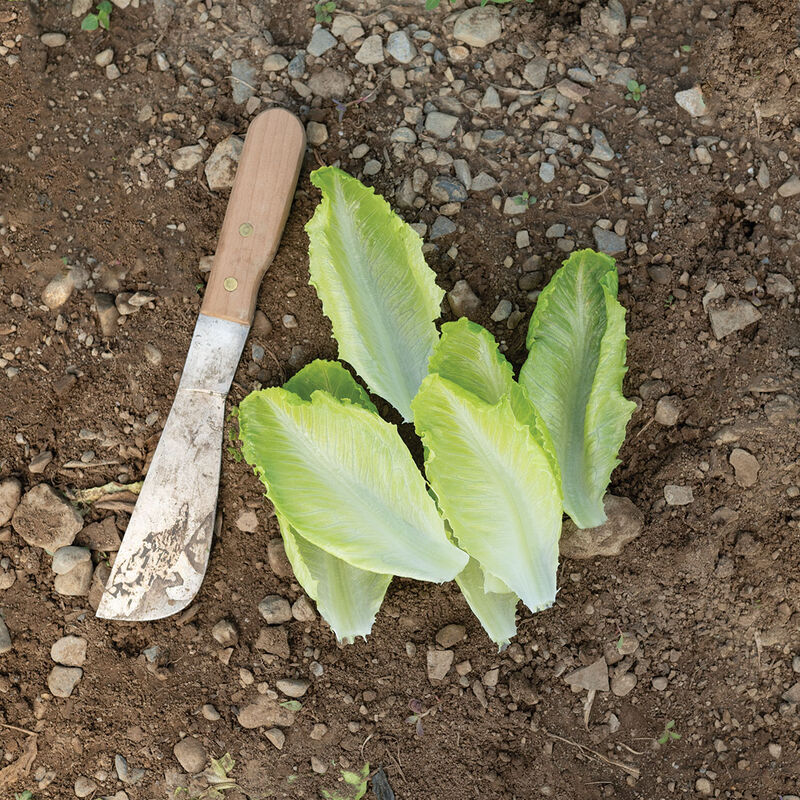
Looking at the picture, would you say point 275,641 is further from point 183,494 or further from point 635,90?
point 635,90

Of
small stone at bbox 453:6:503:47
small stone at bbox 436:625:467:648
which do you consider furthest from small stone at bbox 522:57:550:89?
small stone at bbox 436:625:467:648

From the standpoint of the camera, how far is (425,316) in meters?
2.50

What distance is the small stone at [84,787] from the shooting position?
269 cm

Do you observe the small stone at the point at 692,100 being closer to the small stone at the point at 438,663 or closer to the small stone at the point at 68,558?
the small stone at the point at 438,663

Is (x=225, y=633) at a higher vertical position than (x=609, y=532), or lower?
lower

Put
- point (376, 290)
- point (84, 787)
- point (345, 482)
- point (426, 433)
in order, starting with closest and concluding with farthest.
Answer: point (426, 433)
point (345, 482)
point (376, 290)
point (84, 787)

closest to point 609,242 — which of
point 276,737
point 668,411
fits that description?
point 668,411

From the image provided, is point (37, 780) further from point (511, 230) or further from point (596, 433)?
point (511, 230)

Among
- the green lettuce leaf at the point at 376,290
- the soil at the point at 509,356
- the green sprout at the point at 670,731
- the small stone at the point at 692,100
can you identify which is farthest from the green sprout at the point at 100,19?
the green sprout at the point at 670,731

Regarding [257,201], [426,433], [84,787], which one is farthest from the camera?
[84,787]

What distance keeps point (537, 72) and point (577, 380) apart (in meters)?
1.08

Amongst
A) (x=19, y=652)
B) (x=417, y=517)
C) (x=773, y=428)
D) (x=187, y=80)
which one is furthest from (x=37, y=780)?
(x=773, y=428)

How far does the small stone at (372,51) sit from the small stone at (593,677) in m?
2.17

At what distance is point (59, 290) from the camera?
8.93 feet
